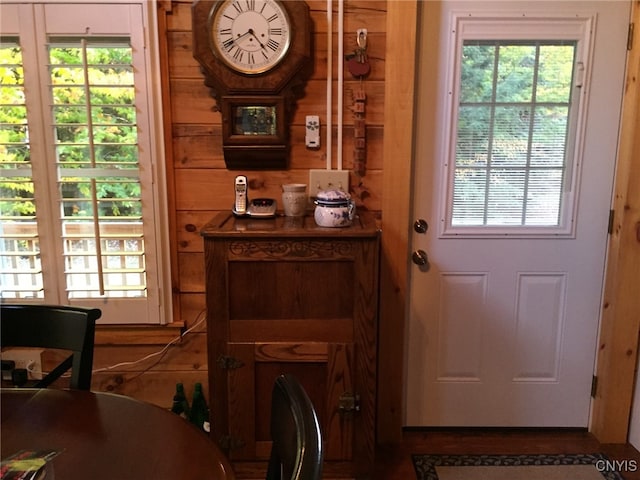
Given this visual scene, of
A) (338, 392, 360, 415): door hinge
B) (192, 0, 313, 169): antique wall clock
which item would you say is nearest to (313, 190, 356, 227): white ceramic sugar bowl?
(192, 0, 313, 169): antique wall clock

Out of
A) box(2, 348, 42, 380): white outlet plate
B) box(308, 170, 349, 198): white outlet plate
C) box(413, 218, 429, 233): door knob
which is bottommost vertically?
box(2, 348, 42, 380): white outlet plate

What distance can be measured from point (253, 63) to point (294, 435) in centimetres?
142

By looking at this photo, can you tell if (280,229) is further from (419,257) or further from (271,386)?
(419,257)

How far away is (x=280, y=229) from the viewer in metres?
1.60

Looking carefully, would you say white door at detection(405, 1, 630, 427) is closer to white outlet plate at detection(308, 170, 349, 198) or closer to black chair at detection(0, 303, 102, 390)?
white outlet plate at detection(308, 170, 349, 198)

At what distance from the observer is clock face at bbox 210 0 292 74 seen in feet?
5.74

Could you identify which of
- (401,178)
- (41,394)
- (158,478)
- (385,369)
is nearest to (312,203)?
(401,178)

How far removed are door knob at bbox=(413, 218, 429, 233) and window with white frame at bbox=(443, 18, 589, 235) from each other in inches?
3.5

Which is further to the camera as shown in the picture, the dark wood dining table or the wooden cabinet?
the wooden cabinet

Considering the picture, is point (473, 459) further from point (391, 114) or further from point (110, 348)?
point (110, 348)

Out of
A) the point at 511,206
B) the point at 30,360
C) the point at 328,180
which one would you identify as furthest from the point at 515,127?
the point at 30,360

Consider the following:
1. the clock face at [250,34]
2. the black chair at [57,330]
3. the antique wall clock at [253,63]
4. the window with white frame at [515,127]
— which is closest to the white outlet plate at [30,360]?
the black chair at [57,330]

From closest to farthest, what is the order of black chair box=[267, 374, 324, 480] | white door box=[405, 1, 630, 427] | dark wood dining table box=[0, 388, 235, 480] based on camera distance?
black chair box=[267, 374, 324, 480] → dark wood dining table box=[0, 388, 235, 480] → white door box=[405, 1, 630, 427]

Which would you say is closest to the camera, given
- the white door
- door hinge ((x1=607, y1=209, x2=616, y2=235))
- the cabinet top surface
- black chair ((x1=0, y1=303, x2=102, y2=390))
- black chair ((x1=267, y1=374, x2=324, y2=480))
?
black chair ((x1=267, y1=374, x2=324, y2=480))
